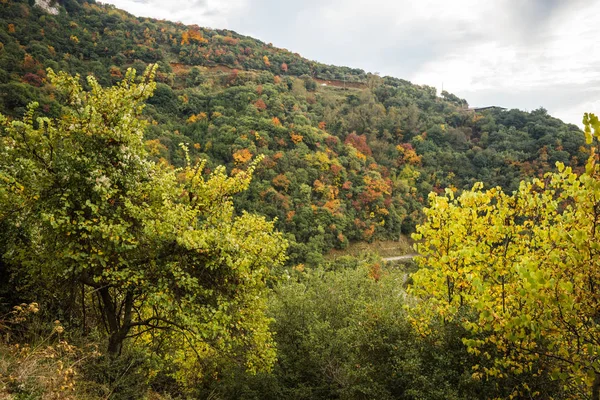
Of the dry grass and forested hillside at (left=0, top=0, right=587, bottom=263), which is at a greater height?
forested hillside at (left=0, top=0, right=587, bottom=263)

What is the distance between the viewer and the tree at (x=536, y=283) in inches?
150

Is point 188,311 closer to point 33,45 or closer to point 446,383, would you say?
point 446,383

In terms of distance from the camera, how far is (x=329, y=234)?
152ft

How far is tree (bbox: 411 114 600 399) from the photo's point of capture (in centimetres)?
382

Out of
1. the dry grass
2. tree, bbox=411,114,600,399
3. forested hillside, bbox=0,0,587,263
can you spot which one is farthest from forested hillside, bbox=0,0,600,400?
forested hillside, bbox=0,0,587,263

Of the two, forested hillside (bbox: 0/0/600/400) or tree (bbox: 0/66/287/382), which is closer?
forested hillside (bbox: 0/0/600/400)

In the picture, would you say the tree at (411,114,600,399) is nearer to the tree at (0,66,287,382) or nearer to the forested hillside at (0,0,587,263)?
the tree at (0,66,287,382)

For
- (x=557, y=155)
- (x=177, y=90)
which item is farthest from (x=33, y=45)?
(x=557, y=155)

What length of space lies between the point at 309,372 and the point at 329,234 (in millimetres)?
35350

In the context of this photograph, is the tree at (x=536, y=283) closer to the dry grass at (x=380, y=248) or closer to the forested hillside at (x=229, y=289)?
the forested hillside at (x=229, y=289)

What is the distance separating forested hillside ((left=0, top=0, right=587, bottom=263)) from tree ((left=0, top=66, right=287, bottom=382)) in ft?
105

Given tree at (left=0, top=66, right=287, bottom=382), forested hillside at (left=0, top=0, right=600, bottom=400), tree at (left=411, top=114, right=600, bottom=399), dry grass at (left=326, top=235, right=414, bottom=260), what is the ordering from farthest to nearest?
1. dry grass at (left=326, top=235, right=414, bottom=260)
2. tree at (left=0, top=66, right=287, bottom=382)
3. forested hillside at (left=0, top=0, right=600, bottom=400)
4. tree at (left=411, top=114, right=600, bottom=399)

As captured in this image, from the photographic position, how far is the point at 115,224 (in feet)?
22.4

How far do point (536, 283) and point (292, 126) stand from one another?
55.8m
